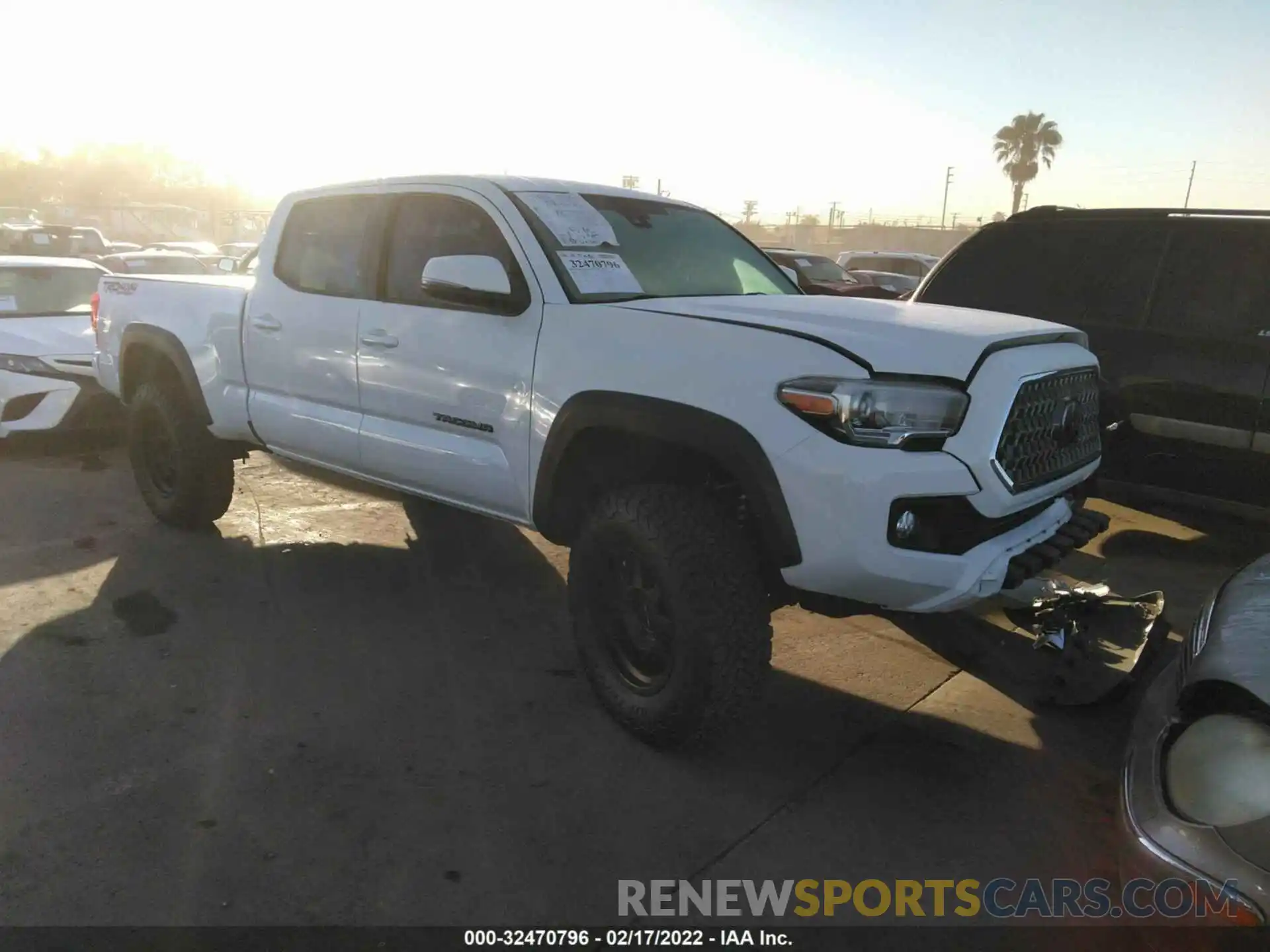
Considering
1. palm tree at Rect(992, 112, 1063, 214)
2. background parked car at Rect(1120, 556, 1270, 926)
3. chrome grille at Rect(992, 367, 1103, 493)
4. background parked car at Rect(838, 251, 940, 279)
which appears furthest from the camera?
palm tree at Rect(992, 112, 1063, 214)

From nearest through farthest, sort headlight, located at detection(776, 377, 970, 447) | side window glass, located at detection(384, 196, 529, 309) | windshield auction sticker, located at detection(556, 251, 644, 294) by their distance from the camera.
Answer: headlight, located at detection(776, 377, 970, 447), windshield auction sticker, located at detection(556, 251, 644, 294), side window glass, located at detection(384, 196, 529, 309)

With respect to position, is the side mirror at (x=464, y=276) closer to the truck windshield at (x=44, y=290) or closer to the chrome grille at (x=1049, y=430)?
the chrome grille at (x=1049, y=430)

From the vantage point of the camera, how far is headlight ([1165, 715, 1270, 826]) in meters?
1.87

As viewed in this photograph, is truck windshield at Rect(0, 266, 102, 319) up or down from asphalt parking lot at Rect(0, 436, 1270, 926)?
up

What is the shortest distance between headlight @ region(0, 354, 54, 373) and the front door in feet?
12.8

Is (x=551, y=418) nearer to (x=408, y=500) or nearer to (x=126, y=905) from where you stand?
(x=126, y=905)

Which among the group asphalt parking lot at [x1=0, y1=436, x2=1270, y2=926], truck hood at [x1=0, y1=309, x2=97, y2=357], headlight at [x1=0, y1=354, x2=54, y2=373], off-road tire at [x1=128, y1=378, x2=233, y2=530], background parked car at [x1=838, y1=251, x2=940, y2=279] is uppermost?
background parked car at [x1=838, y1=251, x2=940, y2=279]

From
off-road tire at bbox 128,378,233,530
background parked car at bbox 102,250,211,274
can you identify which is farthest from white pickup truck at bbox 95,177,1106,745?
background parked car at bbox 102,250,211,274

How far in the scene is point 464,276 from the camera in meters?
3.27

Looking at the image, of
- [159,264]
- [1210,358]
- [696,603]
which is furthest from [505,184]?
[159,264]

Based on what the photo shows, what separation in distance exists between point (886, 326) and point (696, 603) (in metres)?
1.02

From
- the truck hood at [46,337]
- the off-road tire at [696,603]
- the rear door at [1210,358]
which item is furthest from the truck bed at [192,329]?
the rear door at [1210,358]

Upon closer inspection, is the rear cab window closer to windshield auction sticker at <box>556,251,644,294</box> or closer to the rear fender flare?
windshield auction sticker at <box>556,251,644,294</box>

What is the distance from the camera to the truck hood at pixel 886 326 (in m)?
2.67
